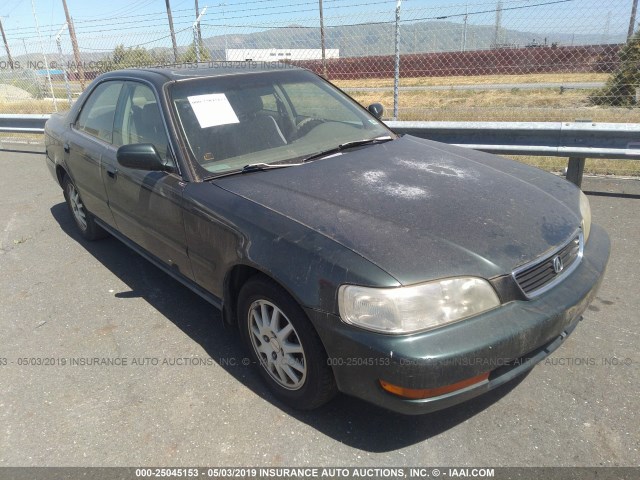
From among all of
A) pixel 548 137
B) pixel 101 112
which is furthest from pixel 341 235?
pixel 548 137

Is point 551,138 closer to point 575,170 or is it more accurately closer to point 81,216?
point 575,170

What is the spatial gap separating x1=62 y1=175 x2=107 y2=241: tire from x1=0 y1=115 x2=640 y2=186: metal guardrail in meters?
3.53

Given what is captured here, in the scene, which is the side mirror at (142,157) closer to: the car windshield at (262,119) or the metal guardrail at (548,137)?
the car windshield at (262,119)

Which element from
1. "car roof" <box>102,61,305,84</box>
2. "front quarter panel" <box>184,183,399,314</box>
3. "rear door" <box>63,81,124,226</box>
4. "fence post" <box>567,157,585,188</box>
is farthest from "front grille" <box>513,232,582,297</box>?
"fence post" <box>567,157,585,188</box>

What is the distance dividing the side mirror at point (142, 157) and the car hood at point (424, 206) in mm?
484

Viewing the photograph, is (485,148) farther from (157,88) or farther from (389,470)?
(389,470)

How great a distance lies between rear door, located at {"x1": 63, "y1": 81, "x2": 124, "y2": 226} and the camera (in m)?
3.94

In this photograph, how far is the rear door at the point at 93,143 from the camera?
3943 mm

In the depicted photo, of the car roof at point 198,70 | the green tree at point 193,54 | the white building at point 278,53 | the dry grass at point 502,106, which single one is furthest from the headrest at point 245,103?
the dry grass at point 502,106

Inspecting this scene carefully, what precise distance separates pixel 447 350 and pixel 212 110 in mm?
2123

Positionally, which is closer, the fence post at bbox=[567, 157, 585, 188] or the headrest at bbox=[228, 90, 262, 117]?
the headrest at bbox=[228, 90, 262, 117]

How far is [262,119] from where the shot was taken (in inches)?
130

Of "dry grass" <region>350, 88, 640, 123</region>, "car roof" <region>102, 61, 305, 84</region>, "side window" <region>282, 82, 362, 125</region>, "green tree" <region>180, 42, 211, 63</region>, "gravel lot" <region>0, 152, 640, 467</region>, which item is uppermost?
"car roof" <region>102, 61, 305, 84</region>

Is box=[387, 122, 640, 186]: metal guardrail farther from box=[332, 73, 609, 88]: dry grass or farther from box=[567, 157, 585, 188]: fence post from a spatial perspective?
box=[332, 73, 609, 88]: dry grass
